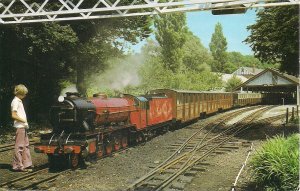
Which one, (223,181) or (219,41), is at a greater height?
(219,41)

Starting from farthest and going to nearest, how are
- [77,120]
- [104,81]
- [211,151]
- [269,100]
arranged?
[269,100], [104,81], [211,151], [77,120]

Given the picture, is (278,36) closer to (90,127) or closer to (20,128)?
(90,127)

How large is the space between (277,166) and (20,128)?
602cm

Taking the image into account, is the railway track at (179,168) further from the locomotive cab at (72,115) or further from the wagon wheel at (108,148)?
the locomotive cab at (72,115)

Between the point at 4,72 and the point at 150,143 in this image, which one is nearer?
the point at 150,143

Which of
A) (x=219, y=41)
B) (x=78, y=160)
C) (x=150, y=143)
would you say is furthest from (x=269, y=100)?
(x=78, y=160)

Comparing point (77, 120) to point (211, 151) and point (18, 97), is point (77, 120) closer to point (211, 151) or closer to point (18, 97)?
point (18, 97)

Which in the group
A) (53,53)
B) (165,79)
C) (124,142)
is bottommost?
(124,142)

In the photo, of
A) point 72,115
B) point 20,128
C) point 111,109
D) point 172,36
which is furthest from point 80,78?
point 172,36

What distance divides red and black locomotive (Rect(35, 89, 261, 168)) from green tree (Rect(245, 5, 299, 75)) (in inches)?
233

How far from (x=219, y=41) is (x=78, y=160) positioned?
8816 cm

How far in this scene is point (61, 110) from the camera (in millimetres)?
12180

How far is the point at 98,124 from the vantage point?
1331cm

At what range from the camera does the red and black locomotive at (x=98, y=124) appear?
11.6 meters
